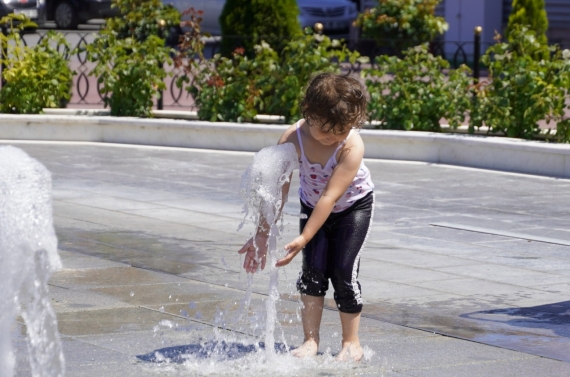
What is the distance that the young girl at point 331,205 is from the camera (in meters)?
4.77

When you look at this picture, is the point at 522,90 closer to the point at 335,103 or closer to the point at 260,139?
the point at 260,139

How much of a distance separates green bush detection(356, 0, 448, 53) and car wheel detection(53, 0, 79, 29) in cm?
1289

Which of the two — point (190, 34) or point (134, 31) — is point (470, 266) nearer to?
point (190, 34)

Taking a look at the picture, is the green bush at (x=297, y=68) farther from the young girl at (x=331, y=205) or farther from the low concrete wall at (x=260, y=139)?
the young girl at (x=331, y=205)

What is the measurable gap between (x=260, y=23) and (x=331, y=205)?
10.5 meters

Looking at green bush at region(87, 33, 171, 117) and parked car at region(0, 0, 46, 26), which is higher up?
parked car at region(0, 0, 46, 26)

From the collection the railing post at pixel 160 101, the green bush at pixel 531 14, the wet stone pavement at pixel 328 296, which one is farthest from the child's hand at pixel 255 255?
the green bush at pixel 531 14

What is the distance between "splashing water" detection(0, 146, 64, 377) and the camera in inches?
163

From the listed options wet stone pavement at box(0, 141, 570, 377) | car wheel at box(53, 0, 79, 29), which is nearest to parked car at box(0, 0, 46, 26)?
car wheel at box(53, 0, 79, 29)

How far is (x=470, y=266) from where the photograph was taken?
7.15m

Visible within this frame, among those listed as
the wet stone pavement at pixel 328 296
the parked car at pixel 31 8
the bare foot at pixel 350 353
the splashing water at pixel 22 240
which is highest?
the parked car at pixel 31 8

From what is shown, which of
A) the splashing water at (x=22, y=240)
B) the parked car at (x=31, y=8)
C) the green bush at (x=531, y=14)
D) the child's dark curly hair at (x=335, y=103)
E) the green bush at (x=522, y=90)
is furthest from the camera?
the parked car at (x=31, y=8)

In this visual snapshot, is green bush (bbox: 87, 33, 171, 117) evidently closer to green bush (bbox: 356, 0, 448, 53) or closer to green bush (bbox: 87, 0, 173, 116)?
green bush (bbox: 87, 0, 173, 116)

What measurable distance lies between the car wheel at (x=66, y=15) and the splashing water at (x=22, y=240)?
90.6 feet
